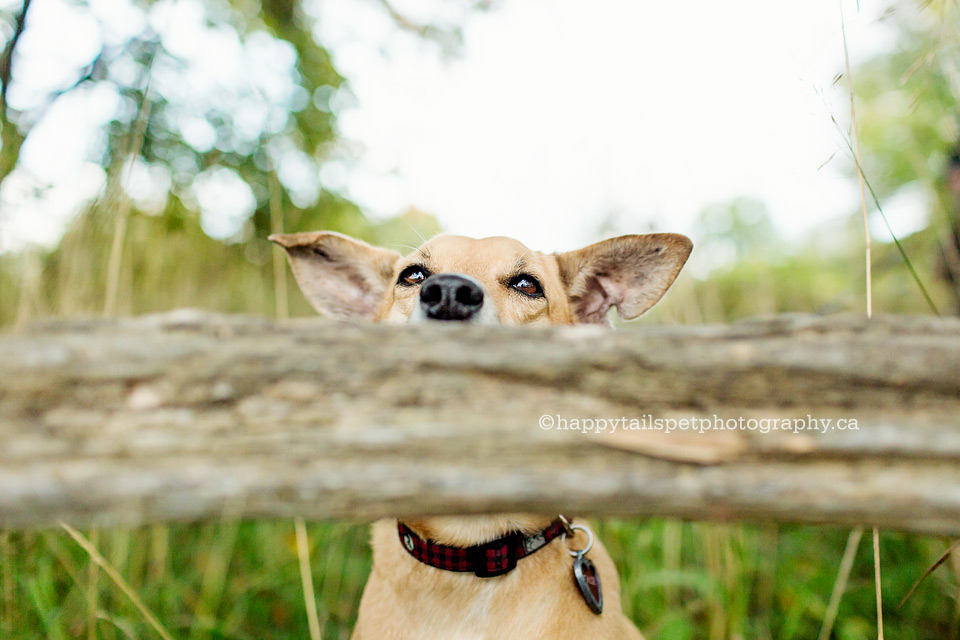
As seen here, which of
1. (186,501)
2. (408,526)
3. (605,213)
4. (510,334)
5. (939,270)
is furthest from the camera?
(939,270)

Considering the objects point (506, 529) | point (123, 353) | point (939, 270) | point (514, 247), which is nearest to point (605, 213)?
point (514, 247)

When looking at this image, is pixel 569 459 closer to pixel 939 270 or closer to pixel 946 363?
pixel 946 363

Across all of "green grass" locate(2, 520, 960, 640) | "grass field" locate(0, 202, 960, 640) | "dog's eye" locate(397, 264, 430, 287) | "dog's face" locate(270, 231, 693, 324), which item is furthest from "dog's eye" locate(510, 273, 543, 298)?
"green grass" locate(2, 520, 960, 640)

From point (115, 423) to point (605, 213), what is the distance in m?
2.86


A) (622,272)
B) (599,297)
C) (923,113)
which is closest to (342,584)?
(599,297)

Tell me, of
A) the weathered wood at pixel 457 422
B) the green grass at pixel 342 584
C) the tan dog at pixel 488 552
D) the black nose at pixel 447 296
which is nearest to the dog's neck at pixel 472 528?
the tan dog at pixel 488 552

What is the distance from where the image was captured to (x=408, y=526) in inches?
68.1

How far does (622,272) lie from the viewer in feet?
7.80

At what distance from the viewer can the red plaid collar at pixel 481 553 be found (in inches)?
64.1

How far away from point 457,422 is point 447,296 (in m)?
1.06

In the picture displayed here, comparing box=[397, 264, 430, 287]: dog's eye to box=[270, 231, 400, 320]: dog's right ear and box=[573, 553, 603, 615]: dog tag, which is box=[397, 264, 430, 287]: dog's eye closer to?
box=[270, 231, 400, 320]: dog's right ear

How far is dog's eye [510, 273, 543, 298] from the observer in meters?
2.37

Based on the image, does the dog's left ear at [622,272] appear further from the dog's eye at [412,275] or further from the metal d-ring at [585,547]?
the metal d-ring at [585,547]

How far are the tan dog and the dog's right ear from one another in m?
0.01
